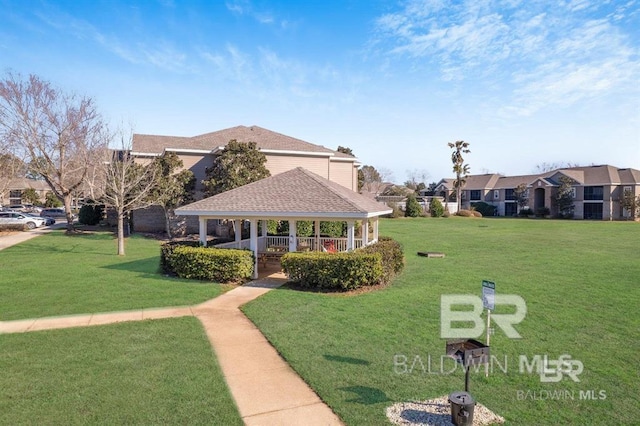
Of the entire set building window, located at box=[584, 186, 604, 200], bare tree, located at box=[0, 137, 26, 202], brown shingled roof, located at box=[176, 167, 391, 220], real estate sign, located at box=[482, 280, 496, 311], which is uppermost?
bare tree, located at box=[0, 137, 26, 202]

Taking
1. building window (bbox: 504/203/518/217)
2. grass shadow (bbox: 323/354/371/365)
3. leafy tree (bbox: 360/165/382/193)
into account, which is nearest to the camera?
grass shadow (bbox: 323/354/371/365)

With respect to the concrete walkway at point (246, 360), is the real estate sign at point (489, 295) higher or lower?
higher

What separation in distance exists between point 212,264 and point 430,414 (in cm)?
991

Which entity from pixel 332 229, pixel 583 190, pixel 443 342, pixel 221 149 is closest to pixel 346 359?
pixel 443 342

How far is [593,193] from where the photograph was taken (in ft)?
178

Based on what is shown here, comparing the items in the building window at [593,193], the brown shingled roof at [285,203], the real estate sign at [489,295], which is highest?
the building window at [593,193]

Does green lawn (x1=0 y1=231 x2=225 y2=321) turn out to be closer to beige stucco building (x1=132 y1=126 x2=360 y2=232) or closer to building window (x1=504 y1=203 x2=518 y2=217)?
beige stucco building (x1=132 y1=126 x2=360 y2=232)

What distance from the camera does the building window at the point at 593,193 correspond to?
2100 inches

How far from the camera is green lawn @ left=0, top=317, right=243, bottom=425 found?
5090 millimetres

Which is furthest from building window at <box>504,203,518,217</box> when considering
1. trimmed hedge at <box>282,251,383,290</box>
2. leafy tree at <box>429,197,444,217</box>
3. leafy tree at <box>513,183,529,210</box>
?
trimmed hedge at <box>282,251,383,290</box>

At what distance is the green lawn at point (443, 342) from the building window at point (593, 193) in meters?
44.9

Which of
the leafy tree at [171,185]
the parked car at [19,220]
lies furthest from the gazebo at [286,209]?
the parked car at [19,220]
